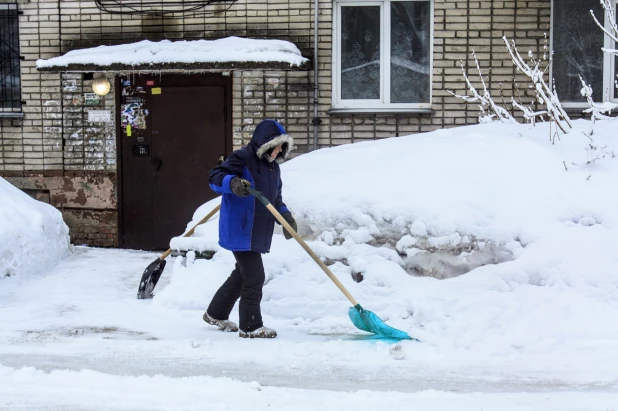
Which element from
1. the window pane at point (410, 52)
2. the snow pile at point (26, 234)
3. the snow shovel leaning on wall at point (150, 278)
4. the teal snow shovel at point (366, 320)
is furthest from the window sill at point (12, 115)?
the teal snow shovel at point (366, 320)

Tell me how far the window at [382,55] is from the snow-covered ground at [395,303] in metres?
2.25

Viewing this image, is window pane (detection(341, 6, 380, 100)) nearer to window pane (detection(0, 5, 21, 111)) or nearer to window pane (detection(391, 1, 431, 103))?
window pane (detection(391, 1, 431, 103))

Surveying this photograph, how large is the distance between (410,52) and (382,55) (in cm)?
33

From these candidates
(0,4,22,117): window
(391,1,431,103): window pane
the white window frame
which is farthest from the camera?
(0,4,22,117): window

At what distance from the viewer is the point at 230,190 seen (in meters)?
5.34

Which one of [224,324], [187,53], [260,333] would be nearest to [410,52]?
[187,53]

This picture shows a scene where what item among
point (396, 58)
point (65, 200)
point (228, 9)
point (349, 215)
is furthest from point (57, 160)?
point (349, 215)

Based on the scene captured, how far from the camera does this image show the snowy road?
13.8 feet

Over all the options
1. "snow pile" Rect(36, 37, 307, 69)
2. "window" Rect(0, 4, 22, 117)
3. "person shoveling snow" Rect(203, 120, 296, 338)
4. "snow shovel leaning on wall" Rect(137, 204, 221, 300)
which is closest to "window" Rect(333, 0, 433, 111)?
"snow pile" Rect(36, 37, 307, 69)

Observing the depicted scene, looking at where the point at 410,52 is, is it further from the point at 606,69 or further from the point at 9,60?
the point at 9,60

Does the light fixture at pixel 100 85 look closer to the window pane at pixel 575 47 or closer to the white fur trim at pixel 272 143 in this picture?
the white fur trim at pixel 272 143

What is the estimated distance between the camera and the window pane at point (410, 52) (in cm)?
980

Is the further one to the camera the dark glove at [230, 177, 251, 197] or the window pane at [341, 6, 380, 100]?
the window pane at [341, 6, 380, 100]

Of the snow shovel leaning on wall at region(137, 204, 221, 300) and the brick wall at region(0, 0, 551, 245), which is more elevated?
the brick wall at region(0, 0, 551, 245)
